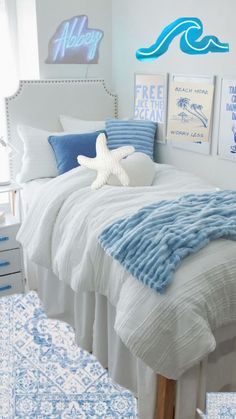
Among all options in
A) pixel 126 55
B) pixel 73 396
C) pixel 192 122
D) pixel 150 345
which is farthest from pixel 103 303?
pixel 126 55

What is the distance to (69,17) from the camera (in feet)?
10.8

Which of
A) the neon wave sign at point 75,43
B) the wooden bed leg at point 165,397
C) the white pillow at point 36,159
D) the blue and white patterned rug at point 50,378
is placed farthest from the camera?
the neon wave sign at point 75,43

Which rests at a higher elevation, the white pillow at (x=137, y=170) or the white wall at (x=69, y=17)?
the white wall at (x=69, y=17)

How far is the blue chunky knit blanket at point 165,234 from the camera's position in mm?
1608

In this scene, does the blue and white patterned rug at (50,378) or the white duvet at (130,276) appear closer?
the white duvet at (130,276)

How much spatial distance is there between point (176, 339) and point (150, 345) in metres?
0.09

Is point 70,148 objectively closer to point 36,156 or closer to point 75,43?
point 36,156

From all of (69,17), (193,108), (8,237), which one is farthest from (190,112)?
(8,237)

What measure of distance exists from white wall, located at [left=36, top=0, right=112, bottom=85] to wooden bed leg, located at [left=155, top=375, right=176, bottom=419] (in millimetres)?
2395

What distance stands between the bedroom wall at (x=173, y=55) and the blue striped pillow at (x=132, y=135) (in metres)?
0.17

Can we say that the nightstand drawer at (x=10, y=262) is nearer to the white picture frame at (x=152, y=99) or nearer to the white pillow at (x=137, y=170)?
the white pillow at (x=137, y=170)

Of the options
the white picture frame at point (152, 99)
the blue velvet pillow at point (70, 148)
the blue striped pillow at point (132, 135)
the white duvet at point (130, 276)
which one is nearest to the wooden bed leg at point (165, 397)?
the white duvet at point (130, 276)

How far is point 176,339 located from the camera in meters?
1.54

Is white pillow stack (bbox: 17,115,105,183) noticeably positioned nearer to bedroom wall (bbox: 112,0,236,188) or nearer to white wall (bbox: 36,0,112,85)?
white wall (bbox: 36,0,112,85)
